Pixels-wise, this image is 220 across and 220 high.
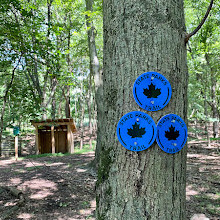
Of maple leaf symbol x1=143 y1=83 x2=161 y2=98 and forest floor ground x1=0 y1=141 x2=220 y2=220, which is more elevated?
maple leaf symbol x1=143 y1=83 x2=161 y2=98

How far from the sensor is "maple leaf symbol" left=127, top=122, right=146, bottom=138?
121 cm

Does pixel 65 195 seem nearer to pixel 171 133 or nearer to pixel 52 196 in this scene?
pixel 52 196

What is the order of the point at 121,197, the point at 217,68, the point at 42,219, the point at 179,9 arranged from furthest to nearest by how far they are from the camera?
the point at 217,68 < the point at 42,219 < the point at 179,9 < the point at 121,197

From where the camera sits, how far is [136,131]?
4.02 ft

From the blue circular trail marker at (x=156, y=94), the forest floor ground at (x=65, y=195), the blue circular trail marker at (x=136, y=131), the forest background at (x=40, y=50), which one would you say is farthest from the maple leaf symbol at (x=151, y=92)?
the forest floor ground at (x=65, y=195)

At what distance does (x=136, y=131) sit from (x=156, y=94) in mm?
252

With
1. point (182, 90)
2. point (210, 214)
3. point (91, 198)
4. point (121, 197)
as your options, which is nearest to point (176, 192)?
point (121, 197)

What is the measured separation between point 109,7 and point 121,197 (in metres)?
1.19

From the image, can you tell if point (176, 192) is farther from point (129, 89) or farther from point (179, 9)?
point (179, 9)

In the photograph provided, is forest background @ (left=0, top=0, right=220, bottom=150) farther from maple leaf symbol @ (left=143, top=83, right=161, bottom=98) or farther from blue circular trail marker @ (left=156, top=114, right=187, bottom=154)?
blue circular trail marker @ (left=156, top=114, right=187, bottom=154)

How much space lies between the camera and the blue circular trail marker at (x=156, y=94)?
47.5 inches

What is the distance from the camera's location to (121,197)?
1.18 meters

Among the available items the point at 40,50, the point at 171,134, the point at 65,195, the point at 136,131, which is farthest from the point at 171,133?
the point at 65,195

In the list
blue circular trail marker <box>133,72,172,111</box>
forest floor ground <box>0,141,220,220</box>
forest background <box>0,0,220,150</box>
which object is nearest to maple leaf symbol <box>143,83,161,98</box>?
blue circular trail marker <box>133,72,172,111</box>
